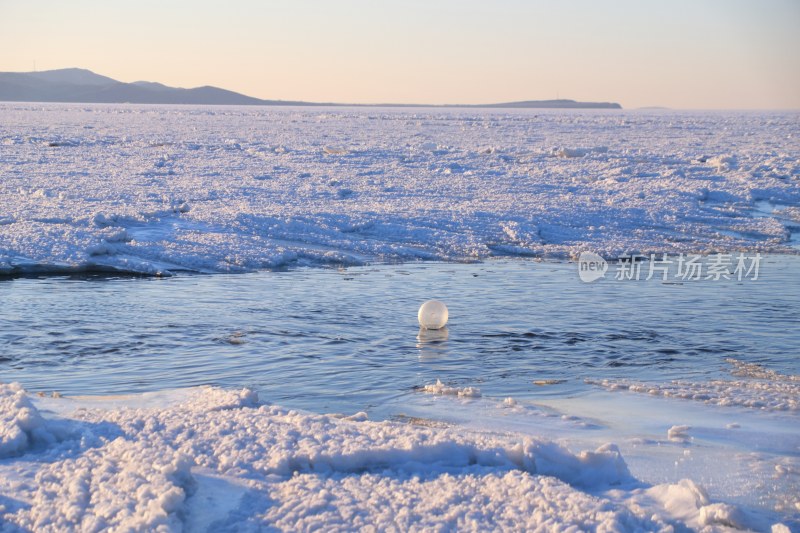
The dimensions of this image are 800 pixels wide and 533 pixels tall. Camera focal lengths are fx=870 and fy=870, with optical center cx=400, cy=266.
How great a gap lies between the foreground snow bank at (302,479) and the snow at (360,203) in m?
6.66

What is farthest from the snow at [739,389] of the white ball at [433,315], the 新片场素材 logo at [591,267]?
the 新片场素材 logo at [591,267]

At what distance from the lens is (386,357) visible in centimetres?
771

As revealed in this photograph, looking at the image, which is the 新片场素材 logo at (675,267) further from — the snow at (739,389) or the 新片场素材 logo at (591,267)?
the snow at (739,389)

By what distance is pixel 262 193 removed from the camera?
1712 cm

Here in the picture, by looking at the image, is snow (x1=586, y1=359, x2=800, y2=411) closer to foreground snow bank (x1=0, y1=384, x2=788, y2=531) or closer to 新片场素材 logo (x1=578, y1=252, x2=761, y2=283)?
foreground snow bank (x1=0, y1=384, x2=788, y2=531)

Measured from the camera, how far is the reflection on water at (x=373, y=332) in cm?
702

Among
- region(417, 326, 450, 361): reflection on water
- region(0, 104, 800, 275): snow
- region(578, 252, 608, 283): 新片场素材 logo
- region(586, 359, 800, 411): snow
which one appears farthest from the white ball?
region(0, 104, 800, 275): snow

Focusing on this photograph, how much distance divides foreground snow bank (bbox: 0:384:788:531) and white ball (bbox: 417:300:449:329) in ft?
11.2

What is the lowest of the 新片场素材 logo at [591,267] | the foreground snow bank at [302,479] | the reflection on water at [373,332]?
the reflection on water at [373,332]

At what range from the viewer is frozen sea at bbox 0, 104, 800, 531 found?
13.9 ft

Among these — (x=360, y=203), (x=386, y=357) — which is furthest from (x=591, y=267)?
(x=360, y=203)

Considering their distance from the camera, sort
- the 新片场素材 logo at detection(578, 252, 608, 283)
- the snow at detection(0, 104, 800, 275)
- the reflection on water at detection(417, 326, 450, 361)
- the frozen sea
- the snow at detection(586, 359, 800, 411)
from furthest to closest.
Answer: the snow at detection(0, 104, 800, 275) < the 新片场素材 logo at detection(578, 252, 608, 283) < the reflection on water at detection(417, 326, 450, 361) < the snow at detection(586, 359, 800, 411) < the frozen sea

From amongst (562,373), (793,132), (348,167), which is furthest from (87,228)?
(793,132)

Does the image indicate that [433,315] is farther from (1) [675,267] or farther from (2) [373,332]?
→ (1) [675,267]
